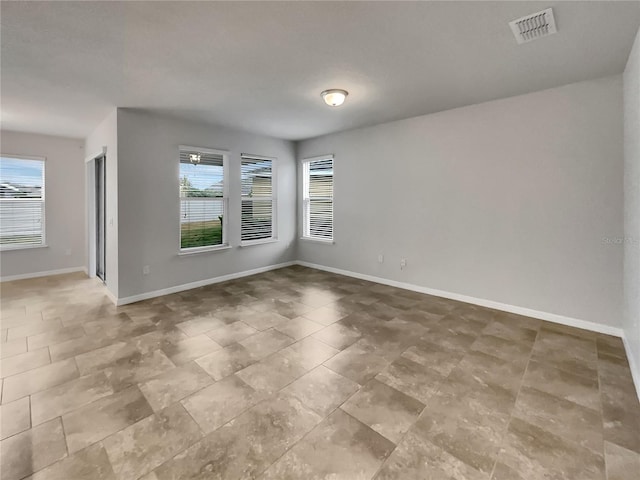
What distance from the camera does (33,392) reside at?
7.29 feet

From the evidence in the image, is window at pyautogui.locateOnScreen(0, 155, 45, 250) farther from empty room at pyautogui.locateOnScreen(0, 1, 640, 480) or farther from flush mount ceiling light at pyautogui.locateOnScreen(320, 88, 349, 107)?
flush mount ceiling light at pyautogui.locateOnScreen(320, 88, 349, 107)

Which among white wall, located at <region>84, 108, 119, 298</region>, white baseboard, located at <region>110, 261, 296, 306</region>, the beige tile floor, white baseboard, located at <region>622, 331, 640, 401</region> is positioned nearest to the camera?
the beige tile floor

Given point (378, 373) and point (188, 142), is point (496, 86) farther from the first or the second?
point (188, 142)

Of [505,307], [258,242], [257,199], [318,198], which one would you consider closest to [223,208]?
[257,199]

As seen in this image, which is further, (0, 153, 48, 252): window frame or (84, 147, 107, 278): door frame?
(84, 147, 107, 278): door frame

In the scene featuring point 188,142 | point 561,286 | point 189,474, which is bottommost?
point 189,474

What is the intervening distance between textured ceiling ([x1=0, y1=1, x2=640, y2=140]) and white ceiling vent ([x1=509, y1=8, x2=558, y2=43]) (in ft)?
0.19

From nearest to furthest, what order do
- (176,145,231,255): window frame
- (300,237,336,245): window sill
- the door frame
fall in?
1. (176,145,231,255): window frame
2. the door frame
3. (300,237,336,245): window sill

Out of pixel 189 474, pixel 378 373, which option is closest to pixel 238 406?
pixel 189 474

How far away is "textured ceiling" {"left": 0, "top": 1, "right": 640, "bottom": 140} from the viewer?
2047mm

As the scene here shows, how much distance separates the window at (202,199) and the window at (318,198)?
1.76 m

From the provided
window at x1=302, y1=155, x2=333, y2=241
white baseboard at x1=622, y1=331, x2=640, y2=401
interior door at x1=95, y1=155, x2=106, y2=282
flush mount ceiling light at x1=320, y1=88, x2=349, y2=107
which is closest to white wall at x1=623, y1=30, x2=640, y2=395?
white baseboard at x1=622, y1=331, x2=640, y2=401

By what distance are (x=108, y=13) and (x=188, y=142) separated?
2.70 meters

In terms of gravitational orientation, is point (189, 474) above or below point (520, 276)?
below
